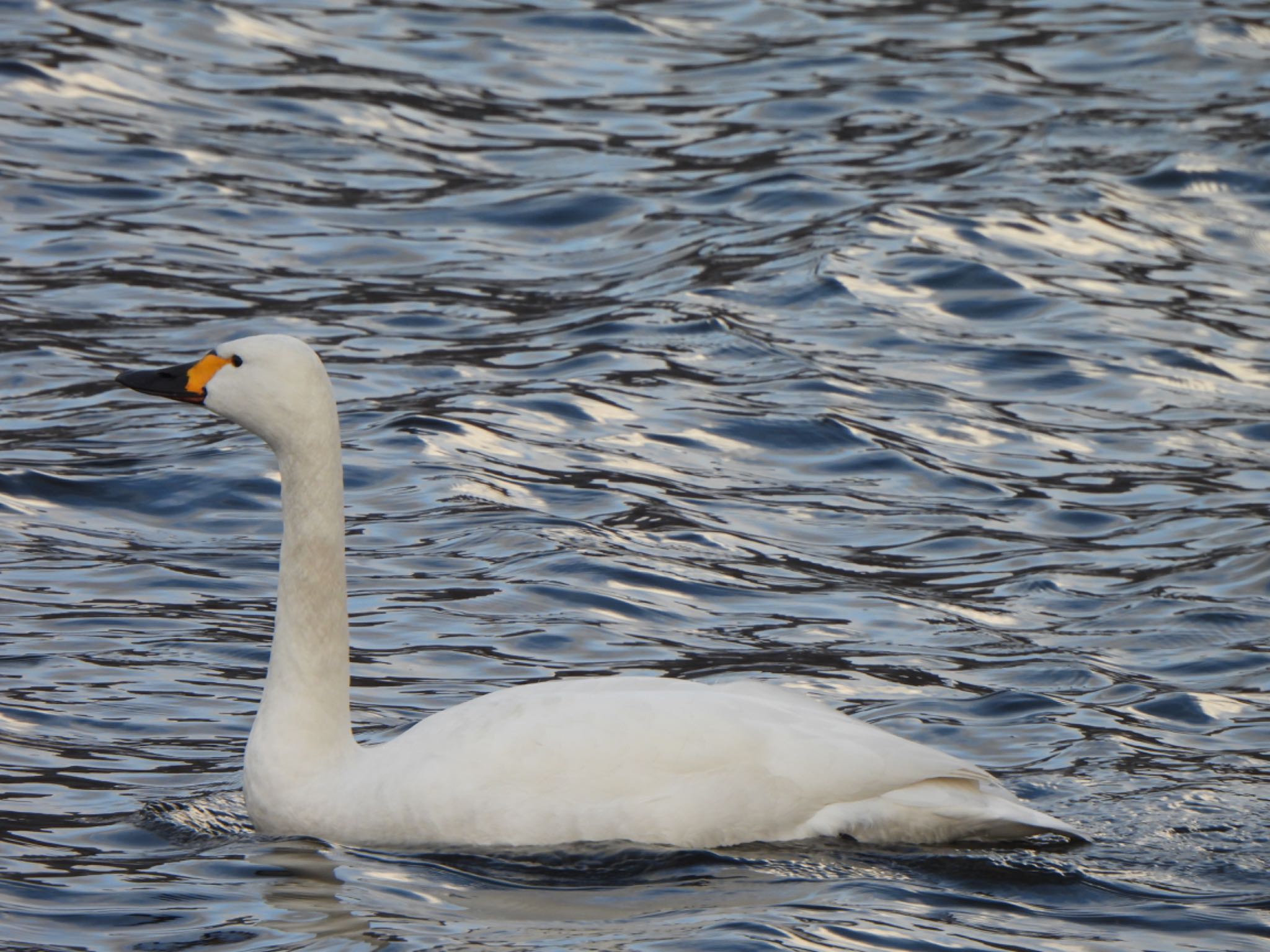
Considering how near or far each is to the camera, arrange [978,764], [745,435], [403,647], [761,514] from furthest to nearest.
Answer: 1. [745,435]
2. [761,514]
3. [403,647]
4. [978,764]

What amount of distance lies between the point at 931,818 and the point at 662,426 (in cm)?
496

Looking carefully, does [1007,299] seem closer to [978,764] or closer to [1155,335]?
[1155,335]

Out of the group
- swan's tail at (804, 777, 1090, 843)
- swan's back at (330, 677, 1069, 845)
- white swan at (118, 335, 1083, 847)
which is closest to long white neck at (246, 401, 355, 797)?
white swan at (118, 335, 1083, 847)

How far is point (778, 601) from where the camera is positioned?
28.5 ft

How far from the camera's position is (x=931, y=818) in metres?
6.08

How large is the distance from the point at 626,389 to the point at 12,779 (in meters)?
5.29

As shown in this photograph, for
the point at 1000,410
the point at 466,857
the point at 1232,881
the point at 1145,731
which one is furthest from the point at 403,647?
the point at 1000,410

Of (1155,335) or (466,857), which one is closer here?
(466,857)

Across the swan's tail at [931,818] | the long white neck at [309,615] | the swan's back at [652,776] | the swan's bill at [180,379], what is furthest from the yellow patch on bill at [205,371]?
the swan's tail at [931,818]

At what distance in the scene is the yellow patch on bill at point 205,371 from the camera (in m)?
6.27

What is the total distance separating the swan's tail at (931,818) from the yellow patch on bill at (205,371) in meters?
2.08

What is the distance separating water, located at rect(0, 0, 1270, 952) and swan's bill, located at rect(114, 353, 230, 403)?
46.2 inches

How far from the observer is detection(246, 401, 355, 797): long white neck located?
627cm

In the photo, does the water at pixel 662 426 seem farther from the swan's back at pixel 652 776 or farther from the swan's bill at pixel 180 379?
the swan's bill at pixel 180 379
